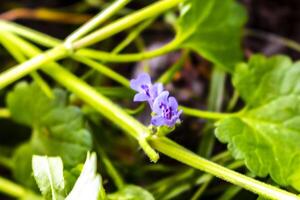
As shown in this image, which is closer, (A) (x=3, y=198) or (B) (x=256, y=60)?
(B) (x=256, y=60)

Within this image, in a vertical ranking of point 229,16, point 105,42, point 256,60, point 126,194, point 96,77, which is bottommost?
point 126,194

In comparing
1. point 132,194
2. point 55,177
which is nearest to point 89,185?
point 55,177

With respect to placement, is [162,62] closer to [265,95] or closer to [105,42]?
[105,42]

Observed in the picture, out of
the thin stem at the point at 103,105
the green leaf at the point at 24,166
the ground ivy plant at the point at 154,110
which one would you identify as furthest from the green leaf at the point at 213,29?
the green leaf at the point at 24,166

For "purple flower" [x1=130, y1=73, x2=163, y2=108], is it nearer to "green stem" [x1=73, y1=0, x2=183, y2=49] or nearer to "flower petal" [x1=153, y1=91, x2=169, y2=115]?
"flower petal" [x1=153, y1=91, x2=169, y2=115]

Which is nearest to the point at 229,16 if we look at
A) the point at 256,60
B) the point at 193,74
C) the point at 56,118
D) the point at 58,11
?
the point at 256,60

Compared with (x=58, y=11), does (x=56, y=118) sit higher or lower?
lower

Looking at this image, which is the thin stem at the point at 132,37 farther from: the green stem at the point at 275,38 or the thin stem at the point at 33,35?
the green stem at the point at 275,38
